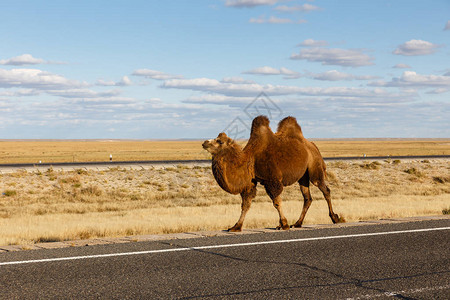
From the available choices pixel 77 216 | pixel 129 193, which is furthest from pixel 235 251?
pixel 129 193

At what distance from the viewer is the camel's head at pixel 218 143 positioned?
955 cm

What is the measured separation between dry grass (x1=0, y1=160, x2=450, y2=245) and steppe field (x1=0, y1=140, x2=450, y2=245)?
→ 3 centimetres

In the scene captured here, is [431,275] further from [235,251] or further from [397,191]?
[397,191]

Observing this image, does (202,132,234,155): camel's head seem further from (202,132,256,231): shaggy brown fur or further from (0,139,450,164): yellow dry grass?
(0,139,450,164): yellow dry grass

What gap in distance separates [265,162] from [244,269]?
3.70 meters

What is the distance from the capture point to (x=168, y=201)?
75.7 ft

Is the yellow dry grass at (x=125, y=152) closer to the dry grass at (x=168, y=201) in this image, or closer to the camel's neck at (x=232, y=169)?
the dry grass at (x=168, y=201)

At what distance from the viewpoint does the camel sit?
975cm

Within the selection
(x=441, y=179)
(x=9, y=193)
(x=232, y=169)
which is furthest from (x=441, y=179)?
(x=232, y=169)

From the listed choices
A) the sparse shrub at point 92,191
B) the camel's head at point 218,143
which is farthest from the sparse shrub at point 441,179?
the camel's head at point 218,143

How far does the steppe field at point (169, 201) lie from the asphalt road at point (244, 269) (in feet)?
11.5

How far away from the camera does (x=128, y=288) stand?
596 cm

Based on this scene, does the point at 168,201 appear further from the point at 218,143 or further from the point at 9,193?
the point at 218,143

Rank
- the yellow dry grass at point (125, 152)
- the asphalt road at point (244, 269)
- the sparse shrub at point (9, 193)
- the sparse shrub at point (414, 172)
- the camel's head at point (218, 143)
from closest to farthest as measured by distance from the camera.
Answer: the asphalt road at point (244, 269)
the camel's head at point (218, 143)
the sparse shrub at point (9, 193)
the sparse shrub at point (414, 172)
the yellow dry grass at point (125, 152)
